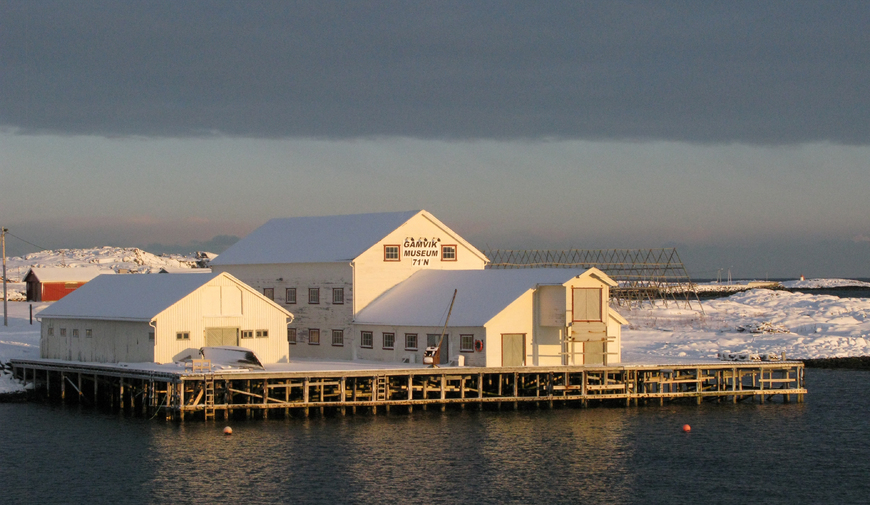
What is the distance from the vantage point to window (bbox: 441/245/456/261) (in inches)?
2378

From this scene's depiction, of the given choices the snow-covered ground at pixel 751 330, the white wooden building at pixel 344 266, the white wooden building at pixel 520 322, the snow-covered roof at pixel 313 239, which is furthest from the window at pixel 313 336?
the snow-covered ground at pixel 751 330

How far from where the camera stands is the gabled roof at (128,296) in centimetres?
5053

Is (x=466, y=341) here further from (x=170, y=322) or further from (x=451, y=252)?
(x=170, y=322)

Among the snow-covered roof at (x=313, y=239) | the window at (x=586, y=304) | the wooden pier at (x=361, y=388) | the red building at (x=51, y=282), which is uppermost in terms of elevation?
the snow-covered roof at (x=313, y=239)

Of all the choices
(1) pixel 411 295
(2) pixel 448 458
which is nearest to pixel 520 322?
(1) pixel 411 295

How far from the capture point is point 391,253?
192 feet

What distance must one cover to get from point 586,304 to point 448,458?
1591cm

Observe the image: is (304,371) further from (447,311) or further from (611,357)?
(611,357)

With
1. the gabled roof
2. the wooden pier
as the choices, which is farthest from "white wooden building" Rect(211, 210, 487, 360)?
the wooden pier

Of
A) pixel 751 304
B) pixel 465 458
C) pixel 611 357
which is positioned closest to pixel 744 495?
pixel 465 458

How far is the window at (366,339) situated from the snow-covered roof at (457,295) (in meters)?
0.72

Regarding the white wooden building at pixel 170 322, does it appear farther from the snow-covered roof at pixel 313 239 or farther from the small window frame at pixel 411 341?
the snow-covered roof at pixel 313 239

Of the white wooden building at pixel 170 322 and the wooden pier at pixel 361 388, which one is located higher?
the white wooden building at pixel 170 322

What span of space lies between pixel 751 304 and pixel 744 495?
259 ft
